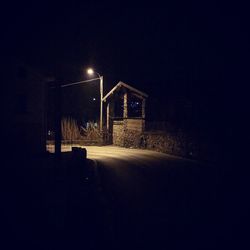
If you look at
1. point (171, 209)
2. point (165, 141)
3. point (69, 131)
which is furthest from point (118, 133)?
point (171, 209)

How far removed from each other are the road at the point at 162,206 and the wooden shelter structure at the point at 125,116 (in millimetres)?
10272

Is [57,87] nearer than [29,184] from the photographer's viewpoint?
Yes

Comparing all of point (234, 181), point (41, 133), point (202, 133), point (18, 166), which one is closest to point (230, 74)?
point (202, 133)

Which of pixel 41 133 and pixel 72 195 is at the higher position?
pixel 41 133

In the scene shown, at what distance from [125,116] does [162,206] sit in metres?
18.8

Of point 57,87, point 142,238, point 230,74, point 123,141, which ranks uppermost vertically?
point 230,74

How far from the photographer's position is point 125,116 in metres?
27.1

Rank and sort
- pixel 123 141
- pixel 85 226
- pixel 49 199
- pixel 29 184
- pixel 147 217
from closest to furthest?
pixel 85 226 < pixel 147 217 < pixel 49 199 < pixel 29 184 < pixel 123 141

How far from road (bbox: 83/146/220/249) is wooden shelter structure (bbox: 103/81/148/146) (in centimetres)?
1027

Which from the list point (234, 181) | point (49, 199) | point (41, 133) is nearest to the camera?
point (49, 199)

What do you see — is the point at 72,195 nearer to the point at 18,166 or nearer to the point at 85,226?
the point at 85,226

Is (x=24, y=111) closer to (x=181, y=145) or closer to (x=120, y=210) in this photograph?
(x=181, y=145)

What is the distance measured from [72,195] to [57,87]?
A: 12.8ft

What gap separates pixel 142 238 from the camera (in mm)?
6250
